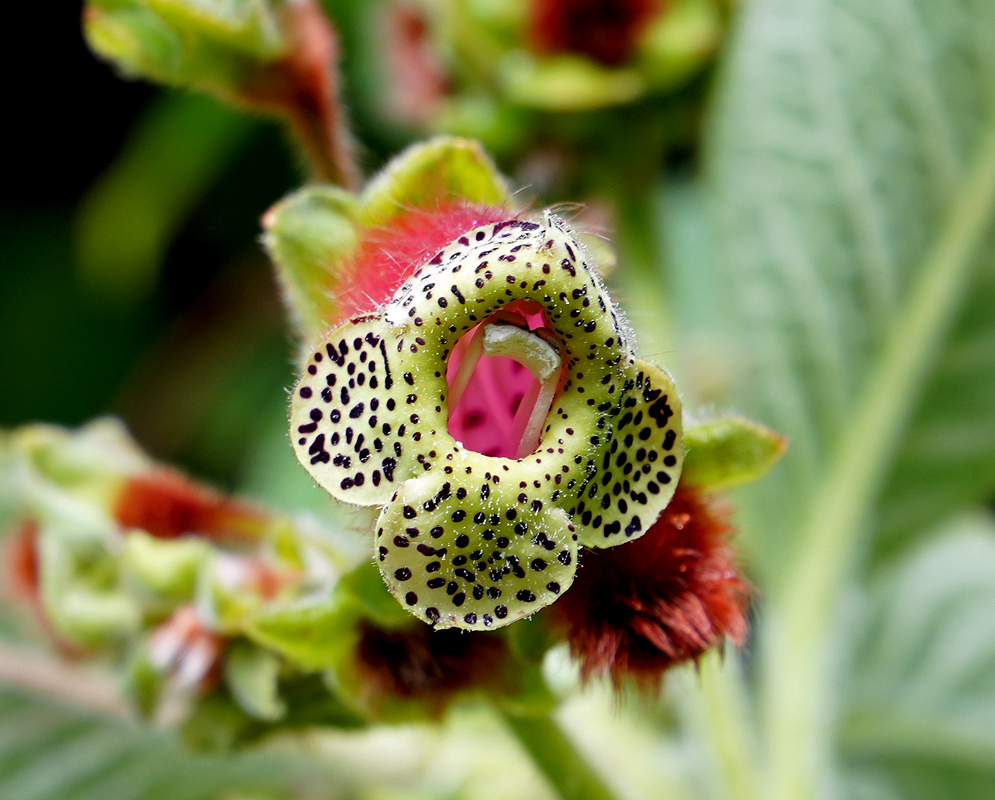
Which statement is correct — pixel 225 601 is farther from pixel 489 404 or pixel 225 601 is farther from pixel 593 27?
pixel 593 27

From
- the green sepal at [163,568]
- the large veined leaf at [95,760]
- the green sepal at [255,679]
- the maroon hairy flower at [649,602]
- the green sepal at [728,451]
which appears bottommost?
the large veined leaf at [95,760]

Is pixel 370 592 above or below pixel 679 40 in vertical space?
below

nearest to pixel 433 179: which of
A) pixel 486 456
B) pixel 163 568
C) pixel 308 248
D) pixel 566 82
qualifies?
pixel 308 248

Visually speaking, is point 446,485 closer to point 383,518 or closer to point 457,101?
point 383,518

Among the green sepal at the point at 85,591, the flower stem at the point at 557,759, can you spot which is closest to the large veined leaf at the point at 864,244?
the flower stem at the point at 557,759

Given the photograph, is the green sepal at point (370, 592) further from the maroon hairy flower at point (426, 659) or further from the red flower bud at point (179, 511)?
the red flower bud at point (179, 511)
